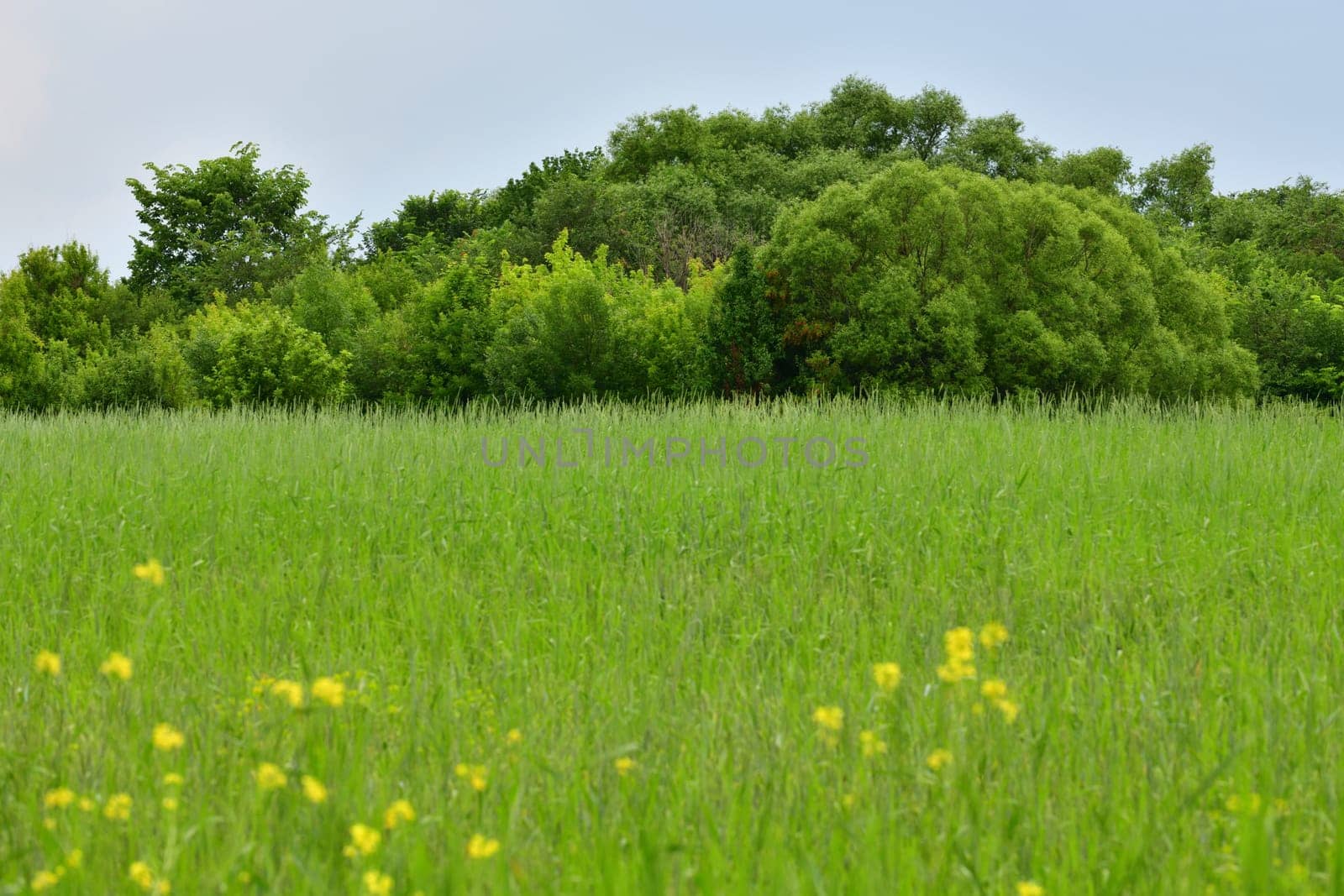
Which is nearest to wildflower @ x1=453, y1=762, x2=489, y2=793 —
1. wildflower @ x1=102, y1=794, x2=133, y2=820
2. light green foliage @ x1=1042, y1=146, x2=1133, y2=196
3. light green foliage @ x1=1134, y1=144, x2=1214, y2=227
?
wildflower @ x1=102, y1=794, x2=133, y2=820

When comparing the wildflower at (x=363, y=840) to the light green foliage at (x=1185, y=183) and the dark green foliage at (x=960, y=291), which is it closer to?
the dark green foliage at (x=960, y=291)

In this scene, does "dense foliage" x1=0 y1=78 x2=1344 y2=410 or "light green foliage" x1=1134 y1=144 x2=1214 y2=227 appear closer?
"dense foliage" x1=0 y1=78 x2=1344 y2=410

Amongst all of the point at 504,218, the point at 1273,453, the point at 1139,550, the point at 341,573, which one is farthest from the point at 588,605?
the point at 504,218

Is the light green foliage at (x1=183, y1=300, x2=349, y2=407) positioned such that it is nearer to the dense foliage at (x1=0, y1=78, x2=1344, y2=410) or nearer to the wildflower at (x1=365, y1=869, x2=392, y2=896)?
the dense foliage at (x1=0, y1=78, x2=1344, y2=410)

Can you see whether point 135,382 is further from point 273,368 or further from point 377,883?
point 377,883

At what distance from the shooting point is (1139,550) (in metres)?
6.23

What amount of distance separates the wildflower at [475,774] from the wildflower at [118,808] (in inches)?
29.8

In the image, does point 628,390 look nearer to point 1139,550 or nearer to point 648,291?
point 648,291

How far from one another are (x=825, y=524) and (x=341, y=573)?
2832 millimetres

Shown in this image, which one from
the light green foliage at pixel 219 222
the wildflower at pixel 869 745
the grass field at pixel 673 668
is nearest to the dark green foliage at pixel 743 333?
the grass field at pixel 673 668

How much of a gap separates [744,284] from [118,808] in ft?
52.1

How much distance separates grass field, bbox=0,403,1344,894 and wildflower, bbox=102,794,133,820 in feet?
0.05

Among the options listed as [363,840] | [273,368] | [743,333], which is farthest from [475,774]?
[273,368]

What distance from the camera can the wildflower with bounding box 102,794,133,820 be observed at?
2.46 m
